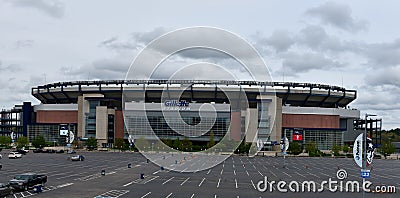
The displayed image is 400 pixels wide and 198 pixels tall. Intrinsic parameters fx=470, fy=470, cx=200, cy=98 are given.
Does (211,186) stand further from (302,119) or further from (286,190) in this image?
(302,119)

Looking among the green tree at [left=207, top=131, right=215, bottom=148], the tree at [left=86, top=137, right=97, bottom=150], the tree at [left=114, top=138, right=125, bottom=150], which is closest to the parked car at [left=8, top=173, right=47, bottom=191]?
the green tree at [left=207, top=131, right=215, bottom=148]

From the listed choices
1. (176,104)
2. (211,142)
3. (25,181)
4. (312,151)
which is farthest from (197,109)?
(25,181)

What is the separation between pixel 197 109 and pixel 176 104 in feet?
28.8

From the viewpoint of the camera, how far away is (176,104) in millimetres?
167000

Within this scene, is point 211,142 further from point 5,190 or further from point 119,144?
point 5,190

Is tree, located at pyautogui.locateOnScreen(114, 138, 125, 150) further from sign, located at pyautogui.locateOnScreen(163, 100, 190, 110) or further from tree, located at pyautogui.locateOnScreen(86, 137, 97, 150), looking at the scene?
sign, located at pyautogui.locateOnScreen(163, 100, 190, 110)

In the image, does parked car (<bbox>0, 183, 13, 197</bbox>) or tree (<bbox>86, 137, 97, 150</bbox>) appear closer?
parked car (<bbox>0, 183, 13, 197</bbox>)

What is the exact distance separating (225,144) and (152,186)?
105 metres

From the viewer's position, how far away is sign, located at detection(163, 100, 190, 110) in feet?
548

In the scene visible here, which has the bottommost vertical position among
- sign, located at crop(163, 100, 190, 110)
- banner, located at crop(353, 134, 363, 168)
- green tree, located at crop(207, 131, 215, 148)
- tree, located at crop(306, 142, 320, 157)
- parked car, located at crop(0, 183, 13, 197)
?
tree, located at crop(306, 142, 320, 157)

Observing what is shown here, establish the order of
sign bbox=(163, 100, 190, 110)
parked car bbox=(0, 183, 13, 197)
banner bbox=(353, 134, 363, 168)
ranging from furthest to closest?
sign bbox=(163, 100, 190, 110), parked car bbox=(0, 183, 13, 197), banner bbox=(353, 134, 363, 168)

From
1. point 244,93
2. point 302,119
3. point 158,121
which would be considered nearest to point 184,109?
point 158,121

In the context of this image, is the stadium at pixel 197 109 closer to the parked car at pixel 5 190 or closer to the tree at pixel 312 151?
the tree at pixel 312 151

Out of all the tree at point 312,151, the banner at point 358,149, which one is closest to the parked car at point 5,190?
the banner at point 358,149
